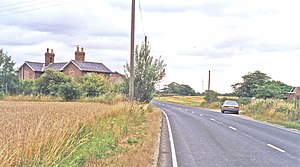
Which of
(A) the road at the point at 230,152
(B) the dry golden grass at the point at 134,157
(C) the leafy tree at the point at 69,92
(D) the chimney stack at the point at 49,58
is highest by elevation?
(D) the chimney stack at the point at 49,58

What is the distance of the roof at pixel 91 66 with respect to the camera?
8438 cm

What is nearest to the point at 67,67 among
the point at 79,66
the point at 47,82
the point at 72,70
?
the point at 72,70

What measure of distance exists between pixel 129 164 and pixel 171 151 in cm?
400

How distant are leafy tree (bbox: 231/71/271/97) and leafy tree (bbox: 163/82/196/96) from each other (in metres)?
50.3

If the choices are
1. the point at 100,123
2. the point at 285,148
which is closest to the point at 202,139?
the point at 285,148

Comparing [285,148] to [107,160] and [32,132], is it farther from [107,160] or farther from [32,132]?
[32,132]

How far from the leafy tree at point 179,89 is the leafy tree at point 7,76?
92072mm

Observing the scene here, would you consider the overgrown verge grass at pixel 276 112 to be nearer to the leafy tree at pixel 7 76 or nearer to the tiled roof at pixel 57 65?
the leafy tree at pixel 7 76

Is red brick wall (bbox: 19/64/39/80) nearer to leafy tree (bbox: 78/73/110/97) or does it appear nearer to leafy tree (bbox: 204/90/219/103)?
leafy tree (bbox: 78/73/110/97)

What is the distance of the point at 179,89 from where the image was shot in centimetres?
15888

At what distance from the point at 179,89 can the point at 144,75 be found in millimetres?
120634

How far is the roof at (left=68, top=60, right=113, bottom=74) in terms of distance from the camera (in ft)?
277

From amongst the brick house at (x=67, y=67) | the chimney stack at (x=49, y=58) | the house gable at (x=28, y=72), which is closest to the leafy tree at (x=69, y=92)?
the brick house at (x=67, y=67)

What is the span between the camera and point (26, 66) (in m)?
91.8
